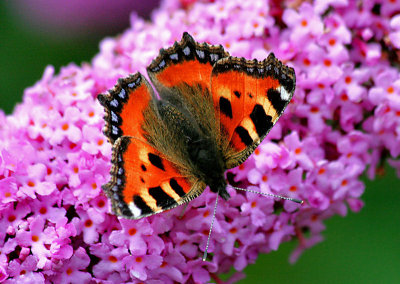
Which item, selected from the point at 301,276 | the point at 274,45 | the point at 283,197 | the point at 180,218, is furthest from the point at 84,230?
the point at 301,276

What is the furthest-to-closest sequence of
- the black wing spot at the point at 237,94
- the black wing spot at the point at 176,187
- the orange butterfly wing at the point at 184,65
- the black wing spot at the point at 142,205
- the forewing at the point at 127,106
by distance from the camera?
the orange butterfly wing at the point at 184,65 → the black wing spot at the point at 237,94 → the forewing at the point at 127,106 → the black wing spot at the point at 176,187 → the black wing spot at the point at 142,205

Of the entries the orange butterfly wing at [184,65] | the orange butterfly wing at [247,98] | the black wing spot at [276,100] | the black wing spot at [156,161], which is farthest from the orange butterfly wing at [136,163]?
the black wing spot at [276,100]

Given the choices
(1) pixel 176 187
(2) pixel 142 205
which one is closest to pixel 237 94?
(1) pixel 176 187

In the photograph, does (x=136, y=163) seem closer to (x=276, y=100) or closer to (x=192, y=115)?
(x=192, y=115)

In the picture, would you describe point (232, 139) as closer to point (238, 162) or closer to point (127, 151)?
point (238, 162)

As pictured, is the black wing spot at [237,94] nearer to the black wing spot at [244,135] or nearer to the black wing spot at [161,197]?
the black wing spot at [244,135]

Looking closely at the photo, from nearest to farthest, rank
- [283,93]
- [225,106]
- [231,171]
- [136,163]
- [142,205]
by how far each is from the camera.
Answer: [142,205] < [136,163] < [283,93] < [225,106] < [231,171]

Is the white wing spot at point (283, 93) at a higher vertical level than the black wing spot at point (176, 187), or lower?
higher
